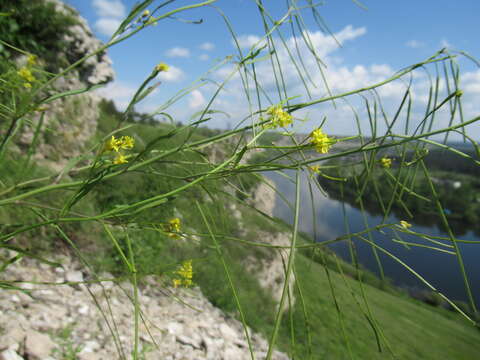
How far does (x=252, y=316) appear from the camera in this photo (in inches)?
121

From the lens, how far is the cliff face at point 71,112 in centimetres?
280

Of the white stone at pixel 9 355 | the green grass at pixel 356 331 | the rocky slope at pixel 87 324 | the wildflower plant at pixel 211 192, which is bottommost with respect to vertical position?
the green grass at pixel 356 331

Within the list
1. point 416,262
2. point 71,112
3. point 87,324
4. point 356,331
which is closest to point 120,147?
point 87,324

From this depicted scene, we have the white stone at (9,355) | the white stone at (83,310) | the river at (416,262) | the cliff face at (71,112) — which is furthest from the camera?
the river at (416,262)

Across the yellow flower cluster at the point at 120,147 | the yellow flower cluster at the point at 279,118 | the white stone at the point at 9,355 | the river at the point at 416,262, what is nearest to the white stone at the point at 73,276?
the white stone at the point at 9,355

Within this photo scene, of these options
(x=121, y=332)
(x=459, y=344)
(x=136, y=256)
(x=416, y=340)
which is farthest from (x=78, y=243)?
(x=459, y=344)

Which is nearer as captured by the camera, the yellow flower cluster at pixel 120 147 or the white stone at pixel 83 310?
the yellow flower cluster at pixel 120 147

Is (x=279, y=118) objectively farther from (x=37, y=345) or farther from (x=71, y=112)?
(x=71, y=112)

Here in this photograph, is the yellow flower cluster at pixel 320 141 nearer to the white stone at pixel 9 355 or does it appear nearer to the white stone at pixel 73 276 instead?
the white stone at pixel 9 355

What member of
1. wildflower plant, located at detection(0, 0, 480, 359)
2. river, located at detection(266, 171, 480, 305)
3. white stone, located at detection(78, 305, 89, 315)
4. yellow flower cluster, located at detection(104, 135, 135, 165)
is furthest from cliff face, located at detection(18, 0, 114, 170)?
river, located at detection(266, 171, 480, 305)

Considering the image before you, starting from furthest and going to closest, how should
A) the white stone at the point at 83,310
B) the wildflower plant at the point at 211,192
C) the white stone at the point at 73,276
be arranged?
the white stone at the point at 73,276
the white stone at the point at 83,310
the wildflower plant at the point at 211,192

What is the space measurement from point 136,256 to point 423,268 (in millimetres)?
26622

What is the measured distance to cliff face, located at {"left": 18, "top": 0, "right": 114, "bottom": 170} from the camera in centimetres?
280

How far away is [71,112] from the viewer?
3.27 m
